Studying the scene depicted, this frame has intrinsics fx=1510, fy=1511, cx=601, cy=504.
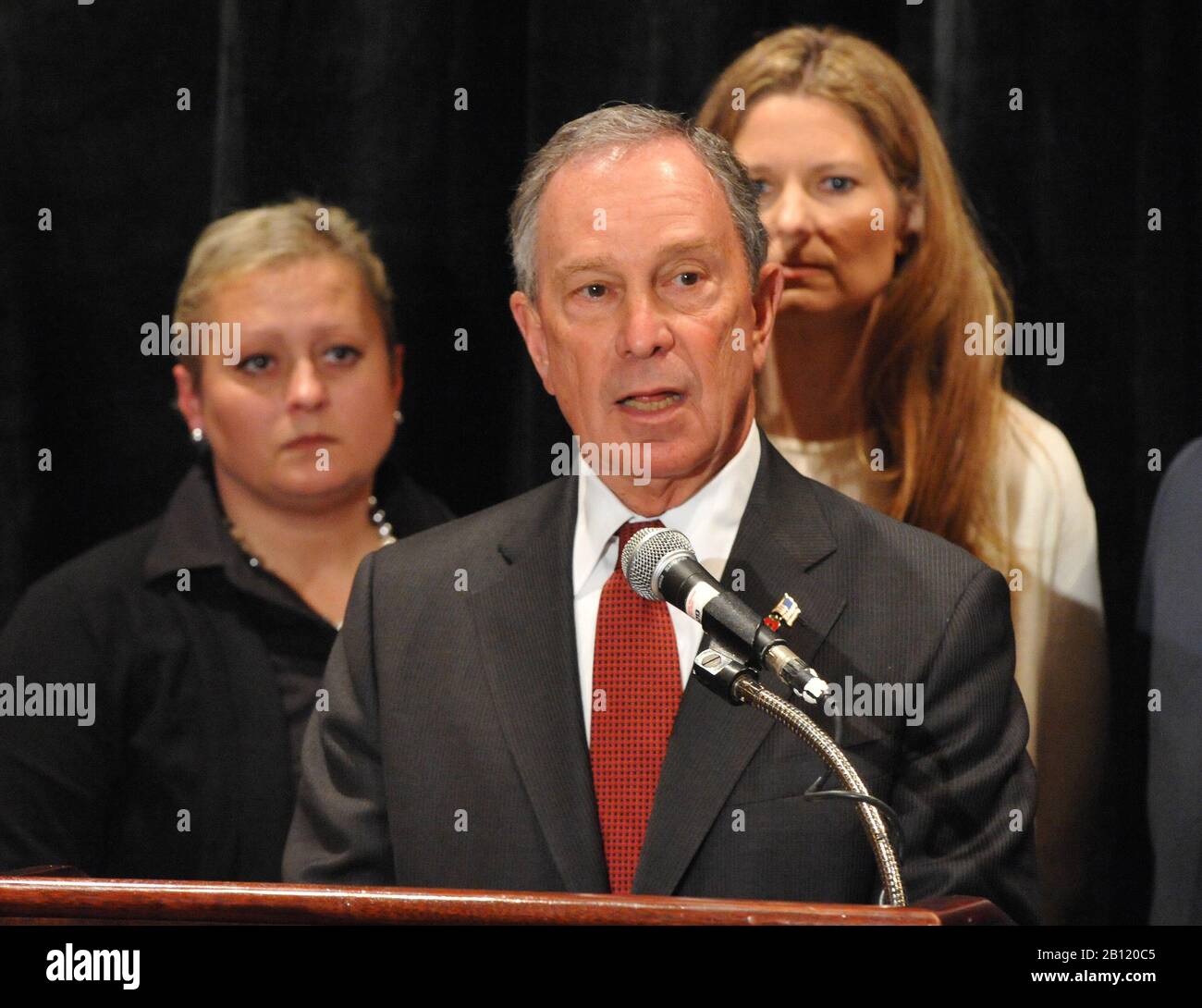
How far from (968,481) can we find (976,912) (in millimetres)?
1249

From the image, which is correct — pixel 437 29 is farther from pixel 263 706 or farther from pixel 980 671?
pixel 980 671

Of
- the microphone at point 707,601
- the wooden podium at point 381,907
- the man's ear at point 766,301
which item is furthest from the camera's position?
the man's ear at point 766,301

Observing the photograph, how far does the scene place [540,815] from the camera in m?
1.75

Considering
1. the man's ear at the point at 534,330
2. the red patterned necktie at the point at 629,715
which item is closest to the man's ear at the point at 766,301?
the man's ear at the point at 534,330

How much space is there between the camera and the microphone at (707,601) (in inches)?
55.4

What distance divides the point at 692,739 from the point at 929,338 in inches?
40.1

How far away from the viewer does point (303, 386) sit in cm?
250

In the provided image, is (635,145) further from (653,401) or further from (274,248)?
(274,248)

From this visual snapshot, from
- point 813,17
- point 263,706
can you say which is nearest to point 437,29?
point 813,17

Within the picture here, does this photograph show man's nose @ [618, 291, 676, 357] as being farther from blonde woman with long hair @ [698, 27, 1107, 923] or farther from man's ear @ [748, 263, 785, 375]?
blonde woman with long hair @ [698, 27, 1107, 923]

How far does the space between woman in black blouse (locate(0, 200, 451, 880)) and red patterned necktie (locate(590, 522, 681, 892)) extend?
77 centimetres

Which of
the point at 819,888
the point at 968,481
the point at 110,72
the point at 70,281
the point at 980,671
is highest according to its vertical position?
the point at 110,72

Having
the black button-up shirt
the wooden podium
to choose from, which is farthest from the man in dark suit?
the black button-up shirt

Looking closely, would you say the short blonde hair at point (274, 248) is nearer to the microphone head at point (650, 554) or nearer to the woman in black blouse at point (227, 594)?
the woman in black blouse at point (227, 594)
